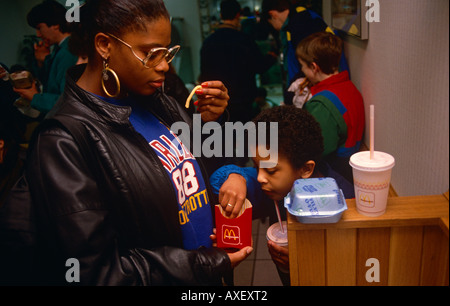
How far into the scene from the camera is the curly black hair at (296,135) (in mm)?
1449

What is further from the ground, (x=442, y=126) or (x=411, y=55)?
(x=411, y=55)

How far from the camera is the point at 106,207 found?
1059 mm

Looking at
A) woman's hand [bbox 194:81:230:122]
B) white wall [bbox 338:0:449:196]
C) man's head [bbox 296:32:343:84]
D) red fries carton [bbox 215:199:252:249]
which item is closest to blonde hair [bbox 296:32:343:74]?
man's head [bbox 296:32:343:84]

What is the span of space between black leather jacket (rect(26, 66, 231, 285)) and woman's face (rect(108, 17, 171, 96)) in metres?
0.10

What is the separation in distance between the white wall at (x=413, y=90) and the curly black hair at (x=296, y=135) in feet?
1.17

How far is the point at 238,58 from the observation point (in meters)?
3.71

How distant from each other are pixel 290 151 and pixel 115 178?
72cm

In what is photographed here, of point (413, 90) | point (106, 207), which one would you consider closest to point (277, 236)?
point (106, 207)

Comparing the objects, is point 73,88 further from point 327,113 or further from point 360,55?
point 360,55

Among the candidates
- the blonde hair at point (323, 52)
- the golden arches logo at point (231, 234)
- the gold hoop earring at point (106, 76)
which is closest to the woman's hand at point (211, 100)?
the gold hoop earring at point (106, 76)

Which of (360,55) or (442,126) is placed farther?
(360,55)

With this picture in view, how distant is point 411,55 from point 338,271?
829 mm

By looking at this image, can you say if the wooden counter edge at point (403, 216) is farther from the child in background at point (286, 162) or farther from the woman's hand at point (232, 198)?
the child in background at point (286, 162)
